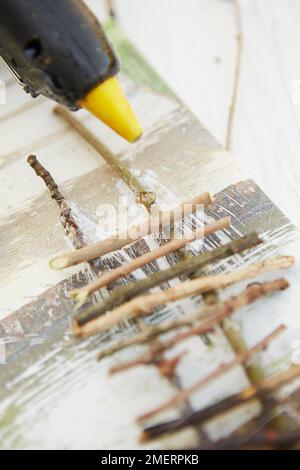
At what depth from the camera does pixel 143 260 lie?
2.06 ft

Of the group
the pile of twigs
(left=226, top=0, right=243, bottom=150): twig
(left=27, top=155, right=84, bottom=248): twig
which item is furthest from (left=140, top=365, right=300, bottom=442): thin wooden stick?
(left=226, top=0, right=243, bottom=150): twig

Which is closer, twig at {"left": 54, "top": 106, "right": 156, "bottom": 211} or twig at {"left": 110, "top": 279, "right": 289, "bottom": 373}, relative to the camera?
twig at {"left": 110, "top": 279, "right": 289, "bottom": 373}

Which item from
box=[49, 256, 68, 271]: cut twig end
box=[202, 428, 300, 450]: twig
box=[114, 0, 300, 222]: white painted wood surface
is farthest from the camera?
box=[114, 0, 300, 222]: white painted wood surface

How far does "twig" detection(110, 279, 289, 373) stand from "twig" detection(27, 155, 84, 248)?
18cm

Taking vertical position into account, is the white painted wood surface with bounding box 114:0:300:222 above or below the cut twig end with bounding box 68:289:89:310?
above

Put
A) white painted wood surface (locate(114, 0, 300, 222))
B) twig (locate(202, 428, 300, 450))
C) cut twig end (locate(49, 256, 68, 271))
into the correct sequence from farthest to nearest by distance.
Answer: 1. white painted wood surface (locate(114, 0, 300, 222))
2. cut twig end (locate(49, 256, 68, 271))
3. twig (locate(202, 428, 300, 450))

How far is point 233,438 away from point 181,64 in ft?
2.04

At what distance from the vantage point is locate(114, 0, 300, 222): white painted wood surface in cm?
78

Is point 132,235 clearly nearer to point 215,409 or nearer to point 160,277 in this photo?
point 160,277

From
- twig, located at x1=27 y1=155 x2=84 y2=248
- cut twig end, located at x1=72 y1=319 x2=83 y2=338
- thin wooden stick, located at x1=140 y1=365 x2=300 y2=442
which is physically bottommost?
thin wooden stick, located at x1=140 y1=365 x2=300 y2=442

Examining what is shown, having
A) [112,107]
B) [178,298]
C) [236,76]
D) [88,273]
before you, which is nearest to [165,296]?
[178,298]

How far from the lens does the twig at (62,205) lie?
672 millimetres

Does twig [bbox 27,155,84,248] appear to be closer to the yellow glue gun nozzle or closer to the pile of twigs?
the pile of twigs

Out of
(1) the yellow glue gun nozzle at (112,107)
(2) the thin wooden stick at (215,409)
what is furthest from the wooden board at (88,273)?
(1) the yellow glue gun nozzle at (112,107)
